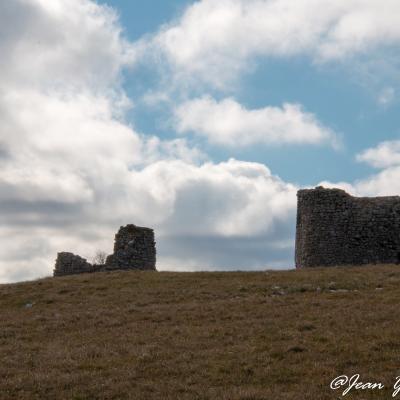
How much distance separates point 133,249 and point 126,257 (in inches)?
27.5

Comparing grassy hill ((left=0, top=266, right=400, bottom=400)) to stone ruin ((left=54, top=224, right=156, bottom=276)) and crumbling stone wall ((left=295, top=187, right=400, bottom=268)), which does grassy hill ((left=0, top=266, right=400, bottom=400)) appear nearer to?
crumbling stone wall ((left=295, top=187, right=400, bottom=268))

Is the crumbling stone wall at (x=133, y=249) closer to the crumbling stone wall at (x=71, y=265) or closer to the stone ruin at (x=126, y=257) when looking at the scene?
the stone ruin at (x=126, y=257)

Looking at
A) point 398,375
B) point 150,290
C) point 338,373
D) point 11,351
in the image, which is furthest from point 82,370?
point 150,290

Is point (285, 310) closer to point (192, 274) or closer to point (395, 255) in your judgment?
point (192, 274)

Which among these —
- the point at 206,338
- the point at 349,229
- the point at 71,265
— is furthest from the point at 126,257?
the point at 206,338

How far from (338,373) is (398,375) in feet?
4.38

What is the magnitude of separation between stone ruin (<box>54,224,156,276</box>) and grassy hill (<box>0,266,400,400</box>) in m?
10.8

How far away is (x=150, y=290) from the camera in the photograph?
30688 mm

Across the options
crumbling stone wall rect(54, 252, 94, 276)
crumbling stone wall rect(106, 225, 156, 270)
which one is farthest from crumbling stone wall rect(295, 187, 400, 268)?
crumbling stone wall rect(54, 252, 94, 276)

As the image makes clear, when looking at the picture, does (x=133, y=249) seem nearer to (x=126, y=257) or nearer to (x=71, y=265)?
(x=126, y=257)

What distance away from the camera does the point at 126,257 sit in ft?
143

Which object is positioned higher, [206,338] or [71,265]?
[71,265]

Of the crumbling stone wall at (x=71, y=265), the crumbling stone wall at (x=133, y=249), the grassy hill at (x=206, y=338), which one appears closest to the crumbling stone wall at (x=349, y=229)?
the grassy hill at (x=206, y=338)

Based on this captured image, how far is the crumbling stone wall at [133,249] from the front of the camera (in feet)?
143
